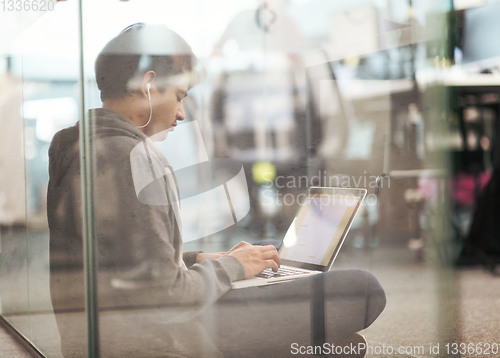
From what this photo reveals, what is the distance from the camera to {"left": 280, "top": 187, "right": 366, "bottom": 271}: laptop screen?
63.4 inches

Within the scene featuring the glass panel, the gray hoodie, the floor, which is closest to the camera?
the gray hoodie

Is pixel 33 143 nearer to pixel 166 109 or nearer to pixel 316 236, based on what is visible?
pixel 166 109

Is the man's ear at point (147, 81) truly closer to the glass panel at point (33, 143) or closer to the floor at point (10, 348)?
the glass panel at point (33, 143)

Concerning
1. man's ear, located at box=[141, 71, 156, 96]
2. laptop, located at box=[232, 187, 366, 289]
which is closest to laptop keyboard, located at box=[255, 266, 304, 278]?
laptop, located at box=[232, 187, 366, 289]

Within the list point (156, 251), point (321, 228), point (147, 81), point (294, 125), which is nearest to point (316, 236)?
point (321, 228)

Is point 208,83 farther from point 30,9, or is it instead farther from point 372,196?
point 30,9

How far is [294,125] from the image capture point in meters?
2.28

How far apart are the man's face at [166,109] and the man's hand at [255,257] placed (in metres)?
0.36

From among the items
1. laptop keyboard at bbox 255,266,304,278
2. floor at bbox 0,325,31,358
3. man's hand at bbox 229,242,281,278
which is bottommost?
floor at bbox 0,325,31,358

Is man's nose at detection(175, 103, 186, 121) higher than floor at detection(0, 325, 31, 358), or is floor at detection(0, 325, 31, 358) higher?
man's nose at detection(175, 103, 186, 121)

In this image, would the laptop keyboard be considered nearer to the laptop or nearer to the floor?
the laptop

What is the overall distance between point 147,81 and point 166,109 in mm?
90

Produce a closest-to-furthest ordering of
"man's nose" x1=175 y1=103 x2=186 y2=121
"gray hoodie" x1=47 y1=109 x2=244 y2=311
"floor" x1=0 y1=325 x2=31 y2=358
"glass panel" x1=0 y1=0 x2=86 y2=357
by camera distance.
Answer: "gray hoodie" x1=47 y1=109 x2=244 y2=311 < "man's nose" x1=175 y1=103 x2=186 y2=121 < "glass panel" x1=0 y1=0 x2=86 y2=357 < "floor" x1=0 y1=325 x2=31 y2=358

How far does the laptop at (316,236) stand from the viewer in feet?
5.27
